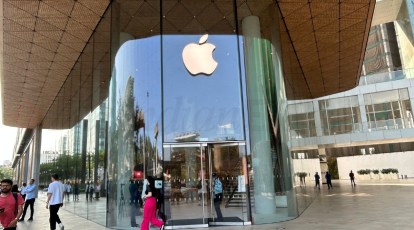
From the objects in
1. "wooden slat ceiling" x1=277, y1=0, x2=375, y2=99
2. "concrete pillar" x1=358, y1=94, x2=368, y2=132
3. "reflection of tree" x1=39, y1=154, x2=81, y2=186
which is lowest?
"reflection of tree" x1=39, y1=154, x2=81, y2=186

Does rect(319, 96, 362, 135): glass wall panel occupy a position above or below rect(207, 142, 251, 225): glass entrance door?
above

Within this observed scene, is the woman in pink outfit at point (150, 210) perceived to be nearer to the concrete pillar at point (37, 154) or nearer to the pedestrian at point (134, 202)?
the pedestrian at point (134, 202)

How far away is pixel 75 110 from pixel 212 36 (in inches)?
404

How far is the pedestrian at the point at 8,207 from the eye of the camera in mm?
5144

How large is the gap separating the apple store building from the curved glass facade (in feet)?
0.10

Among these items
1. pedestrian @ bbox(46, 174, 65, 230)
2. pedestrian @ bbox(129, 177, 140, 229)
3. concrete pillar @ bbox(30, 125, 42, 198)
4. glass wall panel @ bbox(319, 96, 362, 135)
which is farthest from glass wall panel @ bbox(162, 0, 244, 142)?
glass wall panel @ bbox(319, 96, 362, 135)

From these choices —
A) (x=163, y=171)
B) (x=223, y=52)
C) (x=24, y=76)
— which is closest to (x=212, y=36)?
→ (x=223, y=52)

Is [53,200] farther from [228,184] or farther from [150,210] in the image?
[228,184]

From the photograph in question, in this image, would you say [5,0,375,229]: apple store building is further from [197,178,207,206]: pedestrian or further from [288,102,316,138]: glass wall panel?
[288,102,316,138]: glass wall panel

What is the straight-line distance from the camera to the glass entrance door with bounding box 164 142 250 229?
9.67m

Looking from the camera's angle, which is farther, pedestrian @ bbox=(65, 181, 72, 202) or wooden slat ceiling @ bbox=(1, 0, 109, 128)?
pedestrian @ bbox=(65, 181, 72, 202)

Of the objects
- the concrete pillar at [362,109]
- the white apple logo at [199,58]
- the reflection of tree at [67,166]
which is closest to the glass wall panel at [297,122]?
the white apple logo at [199,58]

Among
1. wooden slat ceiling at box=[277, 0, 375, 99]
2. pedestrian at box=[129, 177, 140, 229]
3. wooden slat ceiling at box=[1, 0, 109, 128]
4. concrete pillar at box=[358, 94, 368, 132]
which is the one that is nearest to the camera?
pedestrian at box=[129, 177, 140, 229]

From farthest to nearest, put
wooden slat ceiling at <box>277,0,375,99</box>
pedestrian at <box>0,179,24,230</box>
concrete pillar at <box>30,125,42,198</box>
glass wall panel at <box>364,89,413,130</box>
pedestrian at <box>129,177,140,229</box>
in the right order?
glass wall panel at <box>364,89,413,130</box>, concrete pillar at <box>30,125,42,198</box>, wooden slat ceiling at <box>277,0,375,99</box>, pedestrian at <box>129,177,140,229</box>, pedestrian at <box>0,179,24,230</box>
